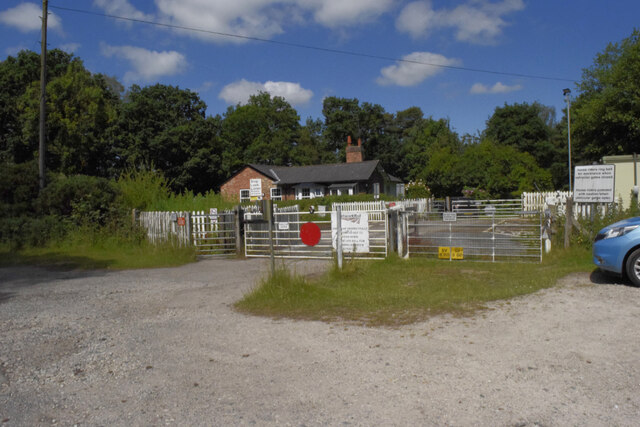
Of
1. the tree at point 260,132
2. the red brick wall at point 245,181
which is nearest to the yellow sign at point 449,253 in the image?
the red brick wall at point 245,181

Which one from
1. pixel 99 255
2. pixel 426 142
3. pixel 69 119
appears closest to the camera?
pixel 99 255

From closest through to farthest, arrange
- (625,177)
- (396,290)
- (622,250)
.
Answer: (622,250) < (396,290) < (625,177)

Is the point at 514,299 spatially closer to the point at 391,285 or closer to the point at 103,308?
the point at 391,285

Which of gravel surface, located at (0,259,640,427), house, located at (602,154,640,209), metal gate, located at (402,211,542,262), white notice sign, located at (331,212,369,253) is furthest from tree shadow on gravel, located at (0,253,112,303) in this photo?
house, located at (602,154,640,209)

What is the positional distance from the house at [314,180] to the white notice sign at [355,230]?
33101 mm

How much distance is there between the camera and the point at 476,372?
5117mm

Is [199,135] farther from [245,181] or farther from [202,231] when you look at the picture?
[202,231]

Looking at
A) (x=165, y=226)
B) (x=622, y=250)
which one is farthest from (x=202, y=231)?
(x=622, y=250)

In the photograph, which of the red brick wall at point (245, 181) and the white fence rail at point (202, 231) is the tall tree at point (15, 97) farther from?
the white fence rail at point (202, 231)

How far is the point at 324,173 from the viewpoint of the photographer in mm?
49688

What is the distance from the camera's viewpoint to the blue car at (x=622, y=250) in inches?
353

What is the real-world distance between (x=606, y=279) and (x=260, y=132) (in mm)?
67100

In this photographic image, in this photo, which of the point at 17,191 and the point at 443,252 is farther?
the point at 17,191

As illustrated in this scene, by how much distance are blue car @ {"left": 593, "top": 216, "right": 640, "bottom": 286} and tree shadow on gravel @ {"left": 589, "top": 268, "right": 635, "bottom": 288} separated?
36 cm
